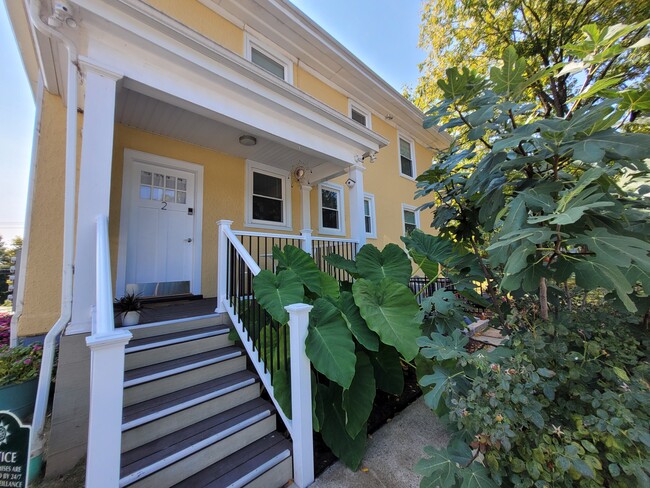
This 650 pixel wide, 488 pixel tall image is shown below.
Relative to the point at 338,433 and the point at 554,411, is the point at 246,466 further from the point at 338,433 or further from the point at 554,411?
the point at 554,411

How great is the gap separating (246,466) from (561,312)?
7.74 feet

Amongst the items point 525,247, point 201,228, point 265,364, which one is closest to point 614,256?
point 525,247

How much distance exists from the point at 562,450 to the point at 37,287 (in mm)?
4793

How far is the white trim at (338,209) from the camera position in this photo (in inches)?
231

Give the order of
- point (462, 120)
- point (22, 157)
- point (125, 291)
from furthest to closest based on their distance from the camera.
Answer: point (22, 157) < point (125, 291) < point (462, 120)

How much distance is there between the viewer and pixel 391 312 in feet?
7.78

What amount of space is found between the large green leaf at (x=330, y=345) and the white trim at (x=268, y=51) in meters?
4.63

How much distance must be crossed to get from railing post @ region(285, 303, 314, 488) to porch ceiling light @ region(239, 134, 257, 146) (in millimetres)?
3034

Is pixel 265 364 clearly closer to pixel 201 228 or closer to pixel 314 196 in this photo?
pixel 201 228

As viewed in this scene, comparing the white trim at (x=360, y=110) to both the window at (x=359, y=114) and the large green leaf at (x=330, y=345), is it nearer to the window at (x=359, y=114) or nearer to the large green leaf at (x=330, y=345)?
the window at (x=359, y=114)

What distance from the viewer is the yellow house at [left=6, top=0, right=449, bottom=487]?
191 centimetres

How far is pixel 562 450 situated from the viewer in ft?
3.53

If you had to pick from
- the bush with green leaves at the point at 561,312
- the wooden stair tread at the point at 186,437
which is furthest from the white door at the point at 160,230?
the bush with green leaves at the point at 561,312

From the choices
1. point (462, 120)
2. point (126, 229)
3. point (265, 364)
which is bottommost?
point (265, 364)
